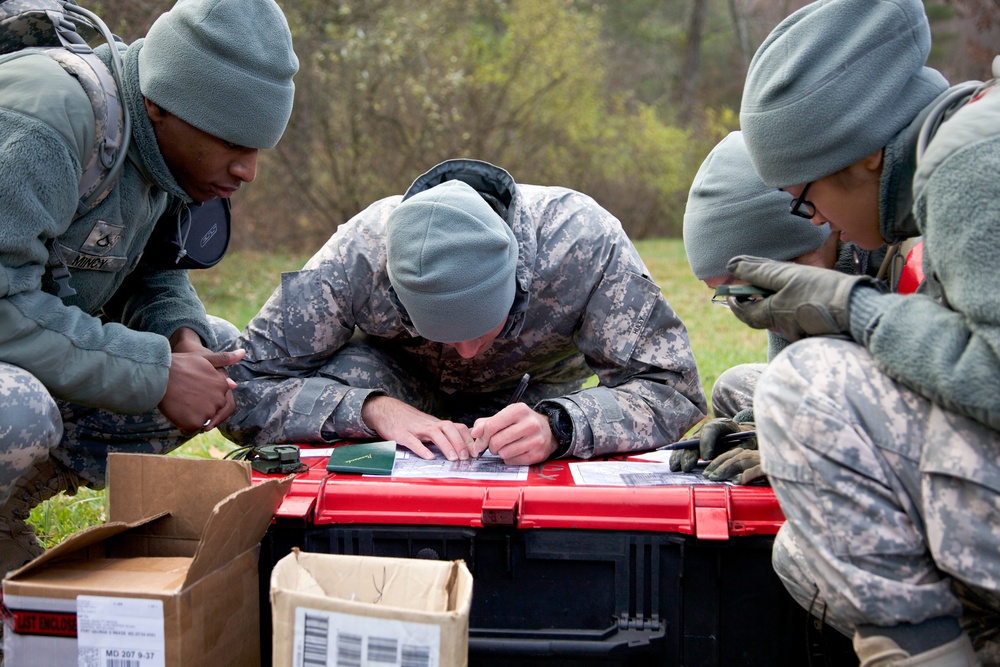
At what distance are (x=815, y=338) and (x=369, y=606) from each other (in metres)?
0.94

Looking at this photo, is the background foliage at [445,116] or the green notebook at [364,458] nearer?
the green notebook at [364,458]

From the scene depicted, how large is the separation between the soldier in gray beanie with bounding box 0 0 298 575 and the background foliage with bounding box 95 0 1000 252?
21.4 ft

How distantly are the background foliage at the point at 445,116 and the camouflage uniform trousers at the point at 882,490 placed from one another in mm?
8015

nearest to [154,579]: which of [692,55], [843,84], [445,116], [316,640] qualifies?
[316,640]

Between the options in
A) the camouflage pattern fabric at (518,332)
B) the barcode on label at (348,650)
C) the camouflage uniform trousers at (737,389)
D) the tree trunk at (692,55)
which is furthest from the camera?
the tree trunk at (692,55)

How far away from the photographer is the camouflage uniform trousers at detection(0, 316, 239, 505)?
2252 mm

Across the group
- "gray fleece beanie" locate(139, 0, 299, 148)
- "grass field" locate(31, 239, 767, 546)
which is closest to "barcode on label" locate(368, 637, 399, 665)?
"gray fleece beanie" locate(139, 0, 299, 148)

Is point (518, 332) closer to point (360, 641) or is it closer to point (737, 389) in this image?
point (737, 389)

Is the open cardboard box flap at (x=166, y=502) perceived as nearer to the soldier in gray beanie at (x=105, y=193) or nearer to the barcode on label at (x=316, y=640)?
the soldier in gray beanie at (x=105, y=193)

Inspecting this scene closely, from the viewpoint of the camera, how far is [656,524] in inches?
88.9

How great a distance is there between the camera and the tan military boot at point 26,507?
270cm

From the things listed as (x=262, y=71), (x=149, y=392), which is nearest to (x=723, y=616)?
(x=149, y=392)

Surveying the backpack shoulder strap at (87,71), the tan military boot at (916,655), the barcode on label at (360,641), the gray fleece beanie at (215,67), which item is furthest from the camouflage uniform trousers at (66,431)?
the tan military boot at (916,655)

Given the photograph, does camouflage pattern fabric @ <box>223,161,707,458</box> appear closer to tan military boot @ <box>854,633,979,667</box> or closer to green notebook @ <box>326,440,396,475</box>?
green notebook @ <box>326,440,396,475</box>
